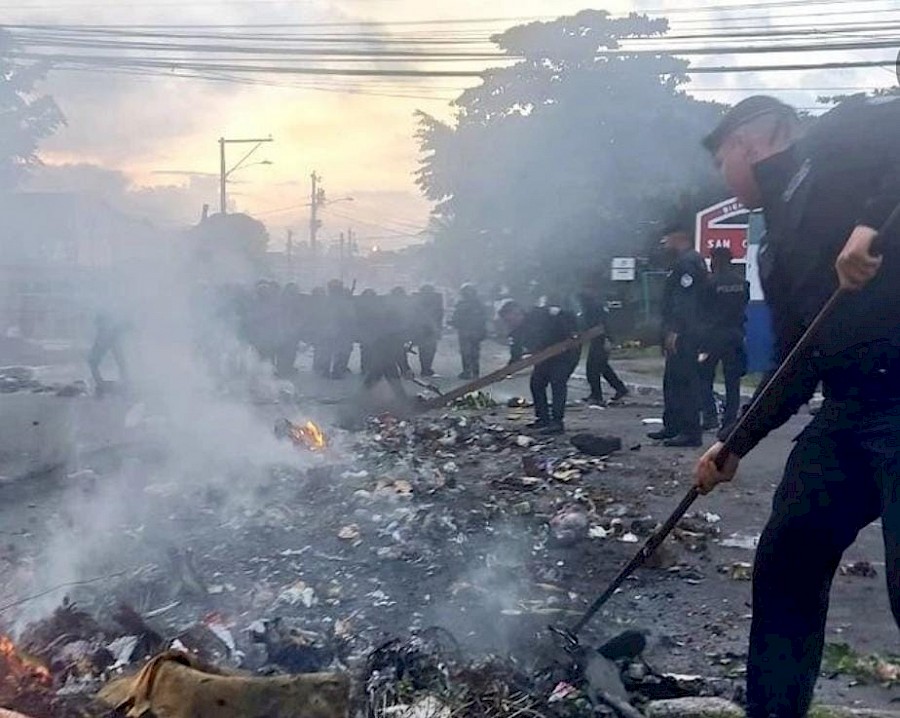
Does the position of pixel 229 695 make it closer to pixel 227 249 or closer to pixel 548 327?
pixel 548 327

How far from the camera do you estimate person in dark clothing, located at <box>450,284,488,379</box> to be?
17.0 meters

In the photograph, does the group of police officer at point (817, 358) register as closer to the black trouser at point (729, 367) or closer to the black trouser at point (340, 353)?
the black trouser at point (729, 367)

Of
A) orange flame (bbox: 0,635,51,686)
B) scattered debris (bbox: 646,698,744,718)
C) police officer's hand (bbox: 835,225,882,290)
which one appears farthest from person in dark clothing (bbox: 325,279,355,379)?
police officer's hand (bbox: 835,225,882,290)

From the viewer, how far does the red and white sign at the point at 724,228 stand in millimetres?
16859

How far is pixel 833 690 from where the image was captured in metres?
3.90

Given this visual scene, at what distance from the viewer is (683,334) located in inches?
368

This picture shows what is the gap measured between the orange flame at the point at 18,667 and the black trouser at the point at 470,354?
45.0ft

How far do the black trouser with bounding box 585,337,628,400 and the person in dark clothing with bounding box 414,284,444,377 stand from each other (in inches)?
144

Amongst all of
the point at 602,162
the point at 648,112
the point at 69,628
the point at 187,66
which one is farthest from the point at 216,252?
the point at 69,628

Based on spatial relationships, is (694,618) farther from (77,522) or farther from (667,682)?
(77,522)

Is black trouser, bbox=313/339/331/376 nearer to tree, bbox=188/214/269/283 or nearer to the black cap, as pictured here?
tree, bbox=188/214/269/283

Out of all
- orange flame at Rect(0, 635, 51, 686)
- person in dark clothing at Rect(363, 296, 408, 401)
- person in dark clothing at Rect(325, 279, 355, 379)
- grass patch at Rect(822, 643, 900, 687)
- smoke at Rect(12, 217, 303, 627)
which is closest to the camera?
orange flame at Rect(0, 635, 51, 686)

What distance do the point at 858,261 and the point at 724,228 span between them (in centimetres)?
1487

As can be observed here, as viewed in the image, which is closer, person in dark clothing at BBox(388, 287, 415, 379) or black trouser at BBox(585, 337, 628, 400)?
black trouser at BBox(585, 337, 628, 400)
